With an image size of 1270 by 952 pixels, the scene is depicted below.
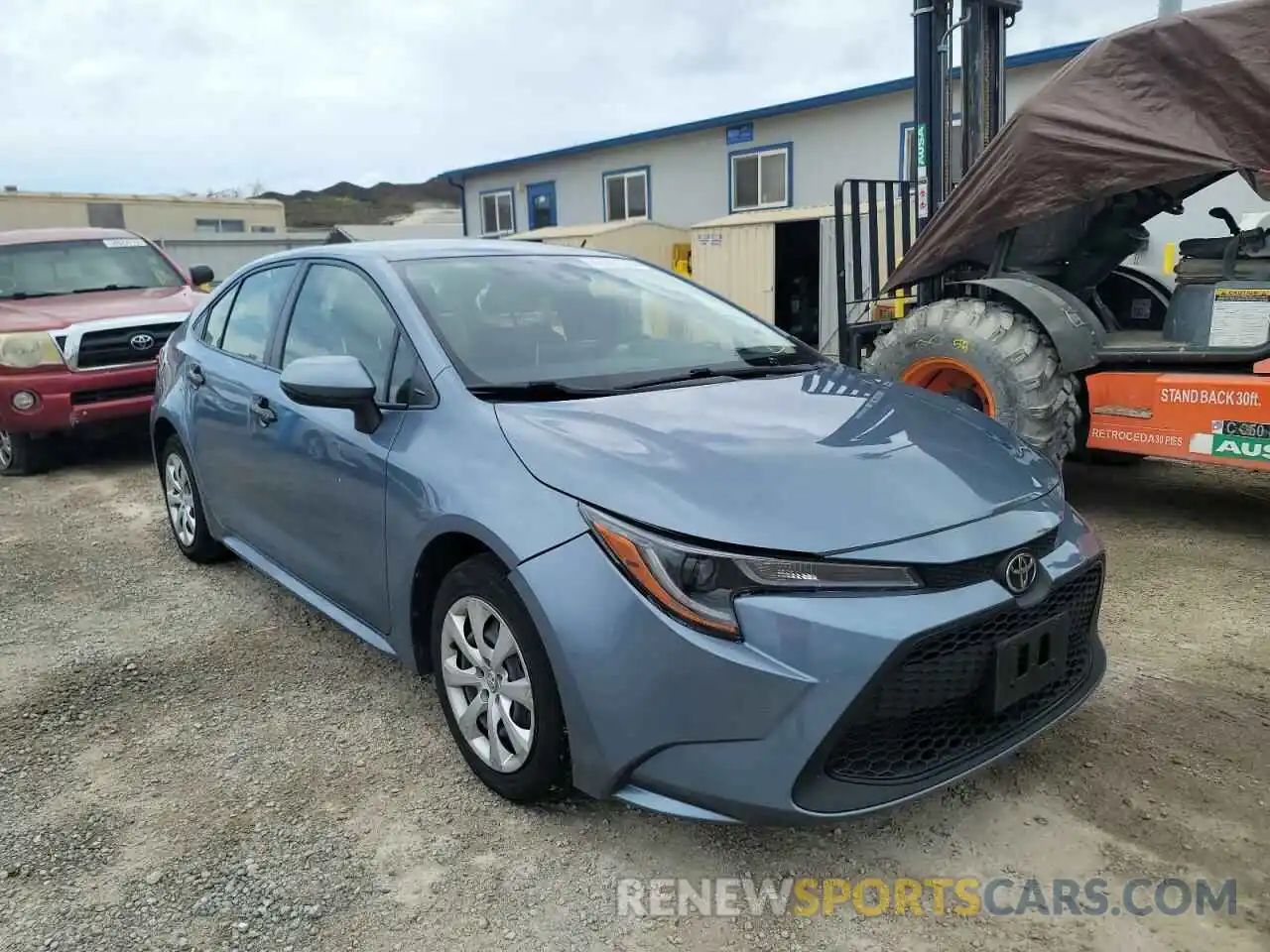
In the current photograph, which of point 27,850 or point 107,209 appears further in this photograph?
point 107,209

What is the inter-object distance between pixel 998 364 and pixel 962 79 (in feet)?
7.05

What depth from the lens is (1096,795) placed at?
105 inches

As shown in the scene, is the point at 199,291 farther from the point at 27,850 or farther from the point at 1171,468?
the point at 1171,468

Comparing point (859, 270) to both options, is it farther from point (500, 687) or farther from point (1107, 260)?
point (500, 687)

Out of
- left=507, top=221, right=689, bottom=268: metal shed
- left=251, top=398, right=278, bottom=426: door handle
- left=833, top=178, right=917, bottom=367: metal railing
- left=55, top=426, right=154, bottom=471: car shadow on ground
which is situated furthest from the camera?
left=507, top=221, right=689, bottom=268: metal shed

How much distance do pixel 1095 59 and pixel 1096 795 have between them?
3713 mm

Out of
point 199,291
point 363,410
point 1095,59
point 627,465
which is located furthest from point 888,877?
point 199,291

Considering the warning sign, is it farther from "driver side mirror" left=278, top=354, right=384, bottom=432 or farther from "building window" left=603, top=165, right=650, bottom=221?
"building window" left=603, top=165, right=650, bottom=221

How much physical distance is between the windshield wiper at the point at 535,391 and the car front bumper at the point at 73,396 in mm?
5134

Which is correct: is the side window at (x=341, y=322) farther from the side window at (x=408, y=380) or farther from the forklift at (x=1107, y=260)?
the forklift at (x=1107, y=260)

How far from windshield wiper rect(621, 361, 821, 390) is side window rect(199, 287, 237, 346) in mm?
2324

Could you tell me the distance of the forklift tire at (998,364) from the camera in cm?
489

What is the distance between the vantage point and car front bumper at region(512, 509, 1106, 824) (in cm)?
210

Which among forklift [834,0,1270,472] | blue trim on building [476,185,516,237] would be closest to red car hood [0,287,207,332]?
forklift [834,0,1270,472]
